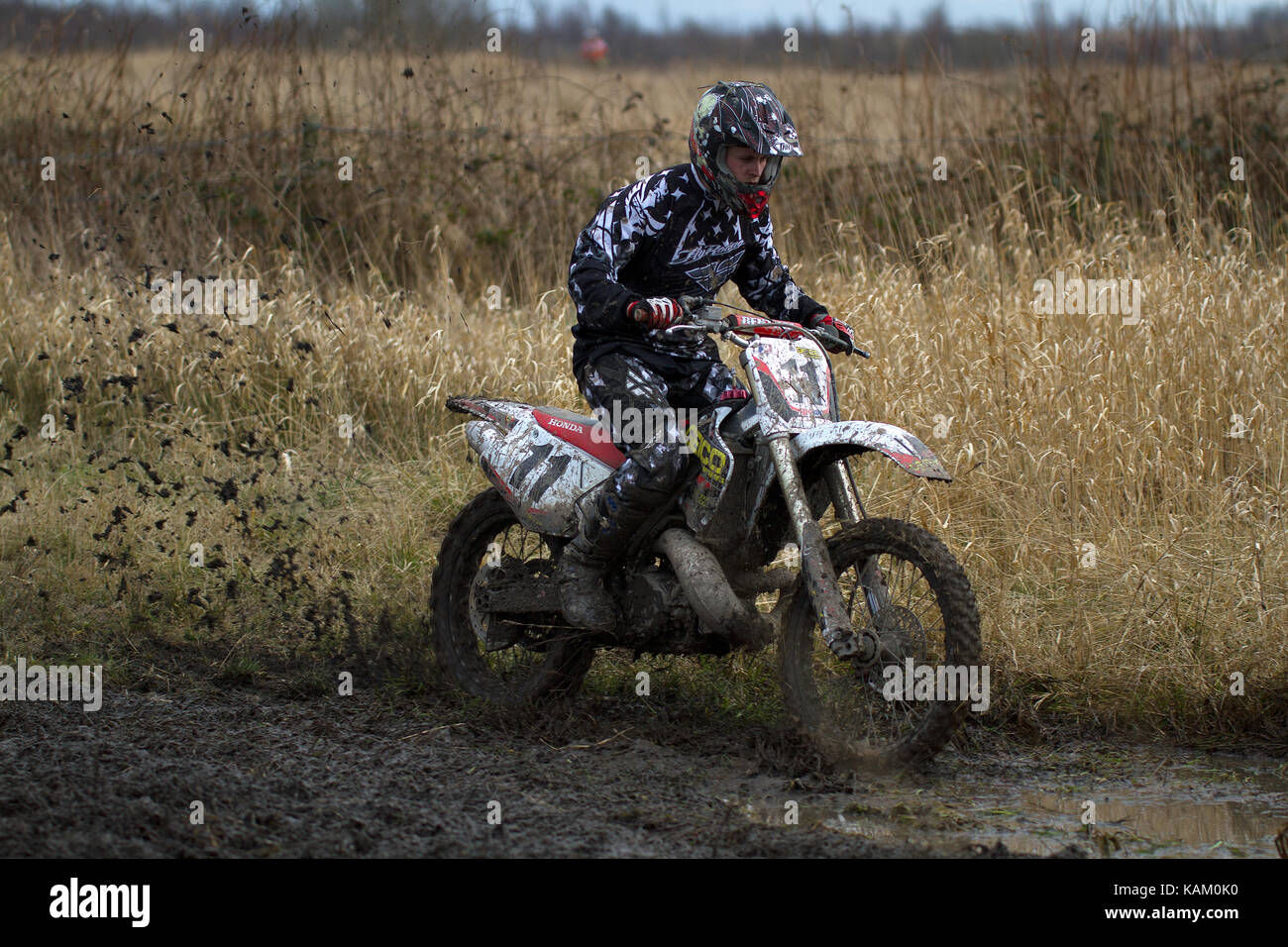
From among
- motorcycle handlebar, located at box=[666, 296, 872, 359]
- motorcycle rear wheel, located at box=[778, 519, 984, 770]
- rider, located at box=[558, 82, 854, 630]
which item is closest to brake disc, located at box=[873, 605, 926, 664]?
motorcycle rear wheel, located at box=[778, 519, 984, 770]

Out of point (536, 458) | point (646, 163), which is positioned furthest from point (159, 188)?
point (536, 458)

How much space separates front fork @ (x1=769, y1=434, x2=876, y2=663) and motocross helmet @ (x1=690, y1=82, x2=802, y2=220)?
2.93ft

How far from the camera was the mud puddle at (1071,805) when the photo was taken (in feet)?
12.8

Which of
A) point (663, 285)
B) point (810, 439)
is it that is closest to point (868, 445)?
point (810, 439)

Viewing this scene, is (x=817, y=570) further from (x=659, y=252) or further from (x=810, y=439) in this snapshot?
(x=659, y=252)

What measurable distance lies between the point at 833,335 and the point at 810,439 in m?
0.67

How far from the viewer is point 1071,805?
426cm

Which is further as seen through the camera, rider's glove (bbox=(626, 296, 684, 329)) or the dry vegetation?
the dry vegetation

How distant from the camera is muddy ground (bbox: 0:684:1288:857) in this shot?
12.3 ft

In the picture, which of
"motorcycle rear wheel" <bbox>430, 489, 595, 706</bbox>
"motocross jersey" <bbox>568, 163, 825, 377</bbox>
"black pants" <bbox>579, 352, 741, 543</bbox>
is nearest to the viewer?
"black pants" <bbox>579, 352, 741, 543</bbox>

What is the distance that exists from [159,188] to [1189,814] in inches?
335

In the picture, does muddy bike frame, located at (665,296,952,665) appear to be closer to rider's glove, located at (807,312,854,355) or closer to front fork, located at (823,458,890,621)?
front fork, located at (823,458,890,621)

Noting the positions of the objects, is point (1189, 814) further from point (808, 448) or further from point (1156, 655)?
point (808, 448)

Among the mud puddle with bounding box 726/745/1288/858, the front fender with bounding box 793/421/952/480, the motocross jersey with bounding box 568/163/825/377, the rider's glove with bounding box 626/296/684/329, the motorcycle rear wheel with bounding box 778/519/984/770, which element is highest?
the motocross jersey with bounding box 568/163/825/377
